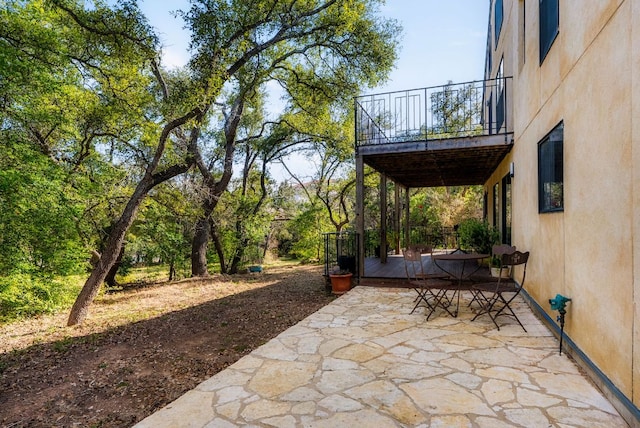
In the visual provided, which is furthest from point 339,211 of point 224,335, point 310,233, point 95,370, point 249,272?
point 95,370

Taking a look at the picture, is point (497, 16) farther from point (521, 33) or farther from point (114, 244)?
point (114, 244)

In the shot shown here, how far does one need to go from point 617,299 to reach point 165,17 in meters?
9.21

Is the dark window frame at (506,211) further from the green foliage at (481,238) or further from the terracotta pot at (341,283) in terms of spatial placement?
the terracotta pot at (341,283)

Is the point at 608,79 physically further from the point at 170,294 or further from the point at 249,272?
the point at 249,272

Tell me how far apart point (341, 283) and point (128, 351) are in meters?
4.09

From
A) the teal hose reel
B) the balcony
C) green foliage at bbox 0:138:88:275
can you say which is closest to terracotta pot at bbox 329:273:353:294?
the balcony

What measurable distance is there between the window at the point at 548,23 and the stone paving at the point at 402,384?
11.2ft

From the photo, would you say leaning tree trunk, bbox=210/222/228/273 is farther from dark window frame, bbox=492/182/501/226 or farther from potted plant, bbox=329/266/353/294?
dark window frame, bbox=492/182/501/226

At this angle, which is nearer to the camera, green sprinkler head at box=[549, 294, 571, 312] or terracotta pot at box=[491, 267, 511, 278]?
green sprinkler head at box=[549, 294, 571, 312]

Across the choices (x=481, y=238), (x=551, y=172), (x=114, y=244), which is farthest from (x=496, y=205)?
(x=114, y=244)

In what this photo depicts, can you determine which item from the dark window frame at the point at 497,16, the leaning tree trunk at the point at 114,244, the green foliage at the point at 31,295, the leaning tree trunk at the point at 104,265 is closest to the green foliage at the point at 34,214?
the green foliage at the point at 31,295

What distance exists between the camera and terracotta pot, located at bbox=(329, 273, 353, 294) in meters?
7.53

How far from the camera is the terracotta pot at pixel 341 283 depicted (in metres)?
7.53

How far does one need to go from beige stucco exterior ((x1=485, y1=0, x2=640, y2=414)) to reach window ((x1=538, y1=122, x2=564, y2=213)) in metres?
0.12
